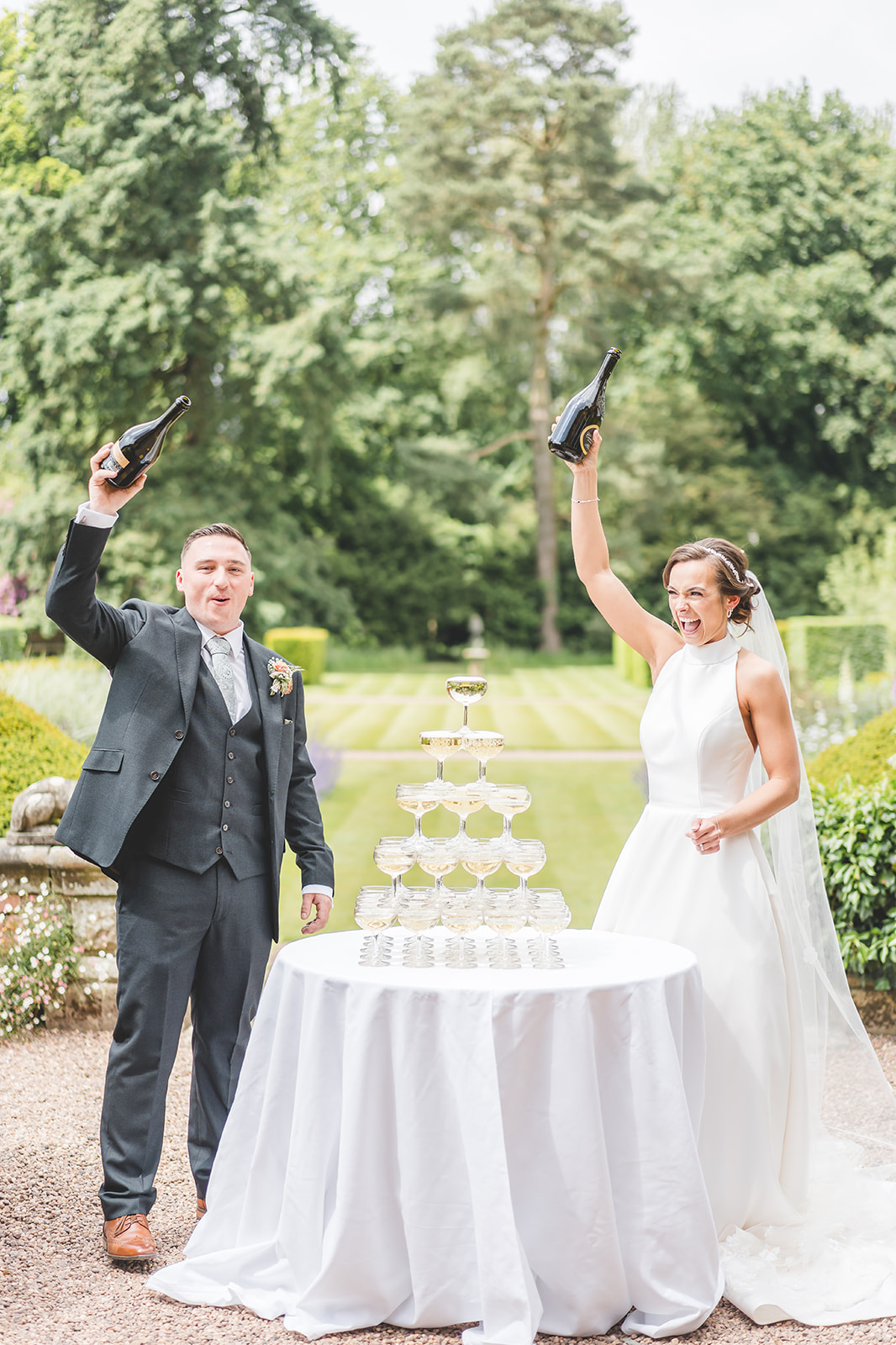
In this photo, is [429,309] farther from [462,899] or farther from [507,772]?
[462,899]

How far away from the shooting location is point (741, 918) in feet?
9.75

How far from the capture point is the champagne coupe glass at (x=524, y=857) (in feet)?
8.68

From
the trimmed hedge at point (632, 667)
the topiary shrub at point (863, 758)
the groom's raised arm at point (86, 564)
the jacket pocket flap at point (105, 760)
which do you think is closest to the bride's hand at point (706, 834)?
the jacket pocket flap at point (105, 760)

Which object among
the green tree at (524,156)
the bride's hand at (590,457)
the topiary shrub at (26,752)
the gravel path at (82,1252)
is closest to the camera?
the gravel path at (82,1252)

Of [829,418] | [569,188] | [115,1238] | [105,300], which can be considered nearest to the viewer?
[115,1238]

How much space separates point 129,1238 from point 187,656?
1.38m

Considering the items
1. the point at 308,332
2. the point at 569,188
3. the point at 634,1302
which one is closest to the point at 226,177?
the point at 308,332

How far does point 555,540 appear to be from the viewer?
2500 centimetres

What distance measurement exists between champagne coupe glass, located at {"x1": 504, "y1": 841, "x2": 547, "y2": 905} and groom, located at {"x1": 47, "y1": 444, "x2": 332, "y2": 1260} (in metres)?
0.66

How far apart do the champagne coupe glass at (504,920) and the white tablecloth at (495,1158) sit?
5 centimetres

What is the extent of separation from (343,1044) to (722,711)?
1.23 m

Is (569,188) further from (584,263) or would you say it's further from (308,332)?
(308,332)

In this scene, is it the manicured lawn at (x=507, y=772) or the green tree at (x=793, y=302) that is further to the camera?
the green tree at (x=793, y=302)

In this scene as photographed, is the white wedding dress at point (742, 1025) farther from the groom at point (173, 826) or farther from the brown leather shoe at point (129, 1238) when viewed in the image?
the brown leather shoe at point (129, 1238)
